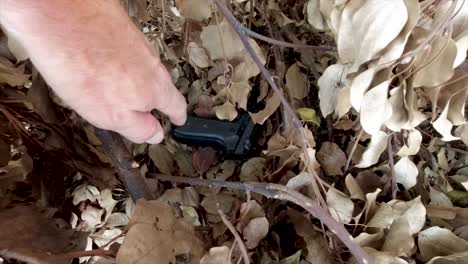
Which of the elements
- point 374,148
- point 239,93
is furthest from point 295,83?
point 374,148

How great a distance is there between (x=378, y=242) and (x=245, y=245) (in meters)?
0.14

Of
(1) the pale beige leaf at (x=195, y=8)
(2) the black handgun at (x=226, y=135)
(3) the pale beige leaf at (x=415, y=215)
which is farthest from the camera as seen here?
(2) the black handgun at (x=226, y=135)

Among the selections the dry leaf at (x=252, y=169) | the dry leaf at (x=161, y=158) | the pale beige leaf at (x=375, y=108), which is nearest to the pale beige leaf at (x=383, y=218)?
the pale beige leaf at (x=375, y=108)

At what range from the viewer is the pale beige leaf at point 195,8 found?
28.1 inches

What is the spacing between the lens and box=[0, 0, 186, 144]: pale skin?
1.71 ft

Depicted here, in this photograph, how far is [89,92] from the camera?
0.56 metres

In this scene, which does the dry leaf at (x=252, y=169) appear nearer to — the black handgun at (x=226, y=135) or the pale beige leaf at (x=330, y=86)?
the black handgun at (x=226, y=135)

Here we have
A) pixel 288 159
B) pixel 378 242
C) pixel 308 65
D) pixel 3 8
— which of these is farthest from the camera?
pixel 308 65

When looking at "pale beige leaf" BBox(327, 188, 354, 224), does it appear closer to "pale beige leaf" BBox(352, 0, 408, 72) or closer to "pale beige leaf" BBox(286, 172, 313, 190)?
"pale beige leaf" BBox(286, 172, 313, 190)

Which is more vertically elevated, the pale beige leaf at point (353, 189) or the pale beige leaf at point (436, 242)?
the pale beige leaf at point (353, 189)

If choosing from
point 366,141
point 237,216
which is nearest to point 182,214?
point 237,216

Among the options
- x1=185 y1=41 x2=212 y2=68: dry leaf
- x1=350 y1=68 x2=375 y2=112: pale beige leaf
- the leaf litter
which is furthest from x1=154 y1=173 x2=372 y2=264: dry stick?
x1=185 y1=41 x2=212 y2=68: dry leaf

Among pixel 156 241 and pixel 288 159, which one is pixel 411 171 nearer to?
pixel 288 159

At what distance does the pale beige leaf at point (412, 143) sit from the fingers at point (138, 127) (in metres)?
0.25
